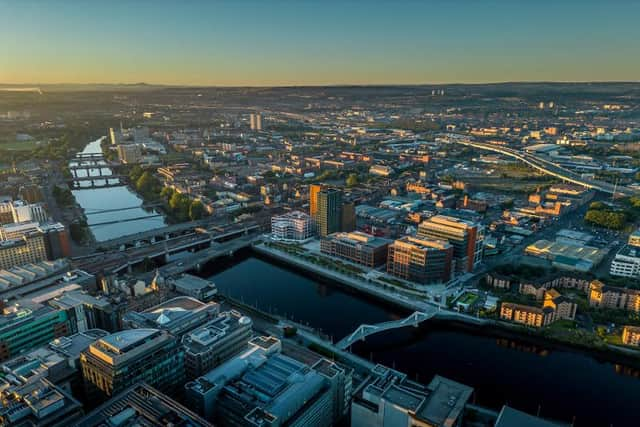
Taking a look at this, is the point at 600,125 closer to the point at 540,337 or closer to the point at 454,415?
the point at 540,337

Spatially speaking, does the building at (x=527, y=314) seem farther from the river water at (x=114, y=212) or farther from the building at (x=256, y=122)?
the building at (x=256, y=122)

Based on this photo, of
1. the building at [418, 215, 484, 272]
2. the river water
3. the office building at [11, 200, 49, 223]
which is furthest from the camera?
the river water

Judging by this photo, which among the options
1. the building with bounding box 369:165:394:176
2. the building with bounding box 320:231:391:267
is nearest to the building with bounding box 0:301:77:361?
the building with bounding box 320:231:391:267

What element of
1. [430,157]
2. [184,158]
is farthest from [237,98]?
[430,157]

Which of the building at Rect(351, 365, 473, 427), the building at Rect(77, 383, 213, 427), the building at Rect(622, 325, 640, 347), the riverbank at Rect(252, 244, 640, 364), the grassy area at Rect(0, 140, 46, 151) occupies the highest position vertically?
→ the building at Rect(77, 383, 213, 427)

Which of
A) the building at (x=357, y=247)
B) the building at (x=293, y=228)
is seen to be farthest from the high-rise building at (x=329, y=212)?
the building at (x=357, y=247)

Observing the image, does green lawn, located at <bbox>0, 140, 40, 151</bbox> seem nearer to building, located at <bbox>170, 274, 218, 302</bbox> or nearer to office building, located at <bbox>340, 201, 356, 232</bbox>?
building, located at <bbox>170, 274, 218, 302</bbox>

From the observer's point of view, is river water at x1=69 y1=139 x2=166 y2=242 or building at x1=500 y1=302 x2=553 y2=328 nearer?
building at x1=500 y1=302 x2=553 y2=328
